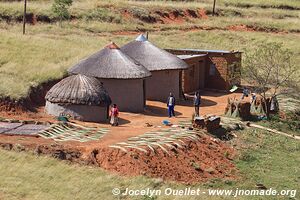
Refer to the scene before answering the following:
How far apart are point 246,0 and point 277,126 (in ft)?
154

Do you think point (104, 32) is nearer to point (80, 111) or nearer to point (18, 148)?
point (80, 111)

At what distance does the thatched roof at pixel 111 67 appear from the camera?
85.6ft

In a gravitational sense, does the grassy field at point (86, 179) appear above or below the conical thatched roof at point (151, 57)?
below

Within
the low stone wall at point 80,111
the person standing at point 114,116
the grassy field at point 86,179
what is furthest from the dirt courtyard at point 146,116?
the grassy field at point 86,179

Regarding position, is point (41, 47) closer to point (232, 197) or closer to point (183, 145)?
point (183, 145)

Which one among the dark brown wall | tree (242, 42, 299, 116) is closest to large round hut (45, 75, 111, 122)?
tree (242, 42, 299, 116)

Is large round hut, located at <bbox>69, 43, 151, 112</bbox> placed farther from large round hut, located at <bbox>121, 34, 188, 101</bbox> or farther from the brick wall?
the brick wall

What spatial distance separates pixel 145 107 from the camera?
27797 millimetres

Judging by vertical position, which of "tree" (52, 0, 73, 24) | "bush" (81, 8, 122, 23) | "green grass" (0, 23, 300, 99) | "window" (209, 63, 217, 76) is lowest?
"window" (209, 63, 217, 76)

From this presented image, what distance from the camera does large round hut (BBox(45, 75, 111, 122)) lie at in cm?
2362

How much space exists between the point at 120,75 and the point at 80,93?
2900 millimetres

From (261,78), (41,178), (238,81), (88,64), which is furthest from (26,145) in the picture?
(238,81)

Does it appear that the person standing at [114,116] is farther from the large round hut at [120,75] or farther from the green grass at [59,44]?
the green grass at [59,44]

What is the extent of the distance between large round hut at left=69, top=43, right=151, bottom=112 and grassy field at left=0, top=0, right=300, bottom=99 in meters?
2.60
